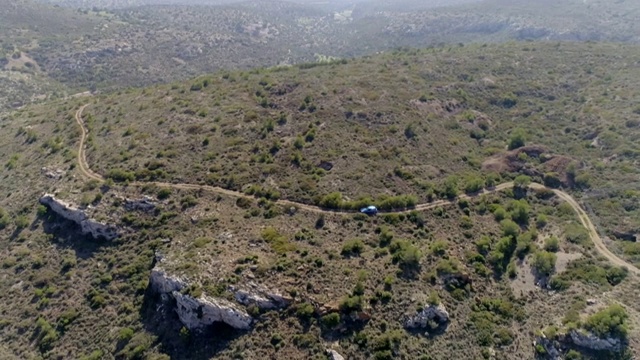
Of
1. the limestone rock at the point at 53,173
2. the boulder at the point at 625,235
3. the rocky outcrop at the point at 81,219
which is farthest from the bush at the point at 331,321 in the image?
the limestone rock at the point at 53,173

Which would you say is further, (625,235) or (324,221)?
(625,235)

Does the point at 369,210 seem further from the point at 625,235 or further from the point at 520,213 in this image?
the point at 625,235

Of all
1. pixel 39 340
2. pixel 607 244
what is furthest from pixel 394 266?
pixel 39 340

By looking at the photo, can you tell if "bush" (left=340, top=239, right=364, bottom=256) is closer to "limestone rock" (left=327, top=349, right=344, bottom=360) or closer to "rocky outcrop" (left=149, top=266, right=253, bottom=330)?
"limestone rock" (left=327, top=349, right=344, bottom=360)

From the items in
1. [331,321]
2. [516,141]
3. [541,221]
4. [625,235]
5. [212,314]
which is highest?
[331,321]

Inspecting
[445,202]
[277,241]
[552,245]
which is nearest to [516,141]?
[445,202]

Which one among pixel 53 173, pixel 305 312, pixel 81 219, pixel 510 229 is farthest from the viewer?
pixel 53 173

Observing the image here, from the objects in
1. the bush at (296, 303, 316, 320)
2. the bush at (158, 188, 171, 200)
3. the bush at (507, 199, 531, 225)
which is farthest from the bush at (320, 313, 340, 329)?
the bush at (507, 199, 531, 225)
